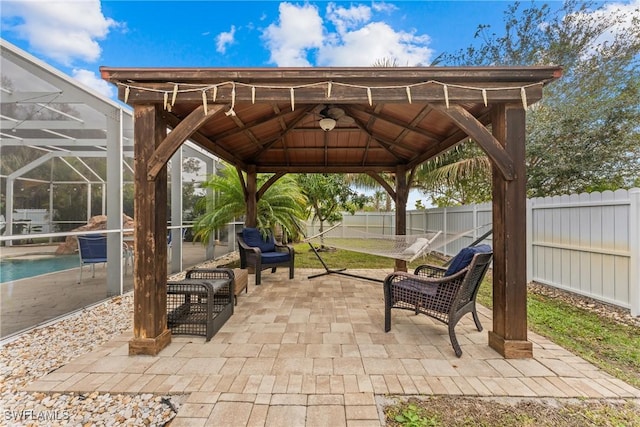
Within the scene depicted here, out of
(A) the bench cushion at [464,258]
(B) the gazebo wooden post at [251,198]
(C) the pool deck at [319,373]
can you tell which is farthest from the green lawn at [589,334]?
(B) the gazebo wooden post at [251,198]

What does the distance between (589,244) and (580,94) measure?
5642mm

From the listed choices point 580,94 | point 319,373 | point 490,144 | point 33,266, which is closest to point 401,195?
point 490,144

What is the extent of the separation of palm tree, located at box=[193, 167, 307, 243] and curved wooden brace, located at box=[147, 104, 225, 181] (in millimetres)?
3784

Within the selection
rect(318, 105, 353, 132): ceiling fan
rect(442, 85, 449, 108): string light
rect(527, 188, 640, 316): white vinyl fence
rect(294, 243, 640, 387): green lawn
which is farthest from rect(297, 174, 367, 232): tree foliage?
rect(442, 85, 449, 108): string light

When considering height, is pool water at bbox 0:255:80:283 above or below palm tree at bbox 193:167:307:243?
below

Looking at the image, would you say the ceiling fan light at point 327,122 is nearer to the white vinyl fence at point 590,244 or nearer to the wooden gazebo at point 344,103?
the wooden gazebo at point 344,103

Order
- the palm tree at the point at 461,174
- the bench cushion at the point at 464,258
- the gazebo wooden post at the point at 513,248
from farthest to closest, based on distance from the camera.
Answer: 1. the palm tree at the point at 461,174
2. the bench cushion at the point at 464,258
3. the gazebo wooden post at the point at 513,248

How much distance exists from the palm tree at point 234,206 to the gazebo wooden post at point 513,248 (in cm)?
469

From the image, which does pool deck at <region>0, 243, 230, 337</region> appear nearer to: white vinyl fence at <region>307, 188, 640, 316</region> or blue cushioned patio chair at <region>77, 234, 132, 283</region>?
blue cushioned patio chair at <region>77, 234, 132, 283</region>

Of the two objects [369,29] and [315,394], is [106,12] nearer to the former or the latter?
[369,29]

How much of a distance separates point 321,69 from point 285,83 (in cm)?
34

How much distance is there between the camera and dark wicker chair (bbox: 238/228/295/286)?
16.2 feet

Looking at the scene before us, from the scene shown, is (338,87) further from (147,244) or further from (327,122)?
(147,244)

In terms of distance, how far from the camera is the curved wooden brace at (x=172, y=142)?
2.50 metres
